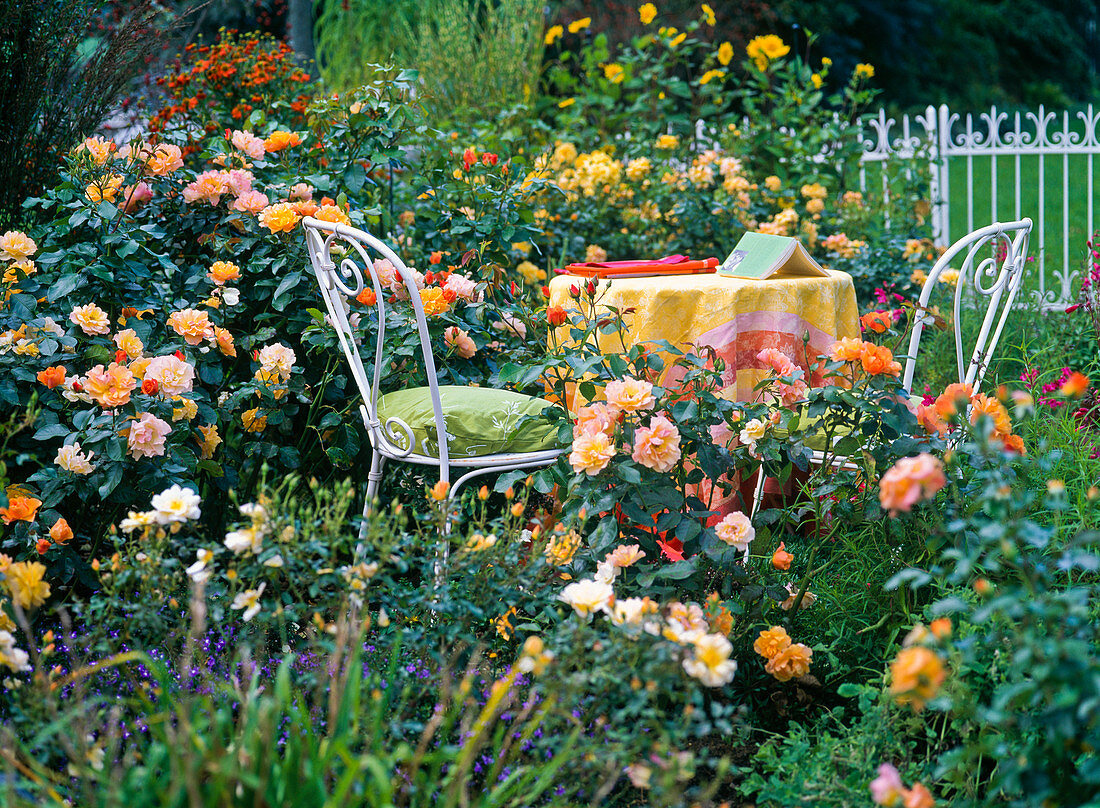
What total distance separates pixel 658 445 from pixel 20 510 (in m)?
1.32

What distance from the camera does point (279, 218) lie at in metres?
2.50

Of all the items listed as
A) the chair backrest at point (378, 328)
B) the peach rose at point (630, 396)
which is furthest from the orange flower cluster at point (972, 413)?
the chair backrest at point (378, 328)

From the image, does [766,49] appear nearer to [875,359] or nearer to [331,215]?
[331,215]

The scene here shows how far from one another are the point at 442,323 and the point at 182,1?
26.8 feet

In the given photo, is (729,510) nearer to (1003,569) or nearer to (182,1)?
(1003,569)

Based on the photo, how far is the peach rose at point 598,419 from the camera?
1.86m

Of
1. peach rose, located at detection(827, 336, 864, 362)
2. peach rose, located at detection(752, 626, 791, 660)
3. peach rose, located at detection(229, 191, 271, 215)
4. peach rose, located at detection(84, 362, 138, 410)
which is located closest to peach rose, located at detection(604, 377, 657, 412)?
peach rose, located at detection(827, 336, 864, 362)

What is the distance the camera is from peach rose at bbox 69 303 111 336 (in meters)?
2.29

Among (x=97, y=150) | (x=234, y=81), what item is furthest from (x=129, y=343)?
(x=234, y=81)

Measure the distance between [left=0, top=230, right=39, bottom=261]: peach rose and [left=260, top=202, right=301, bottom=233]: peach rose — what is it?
1.88ft

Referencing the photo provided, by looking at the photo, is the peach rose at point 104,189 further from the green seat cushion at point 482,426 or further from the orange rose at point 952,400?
the orange rose at point 952,400

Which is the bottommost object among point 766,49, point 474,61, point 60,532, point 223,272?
point 60,532

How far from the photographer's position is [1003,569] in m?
1.88

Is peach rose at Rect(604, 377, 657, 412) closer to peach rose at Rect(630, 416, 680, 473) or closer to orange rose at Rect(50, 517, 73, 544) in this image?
peach rose at Rect(630, 416, 680, 473)
